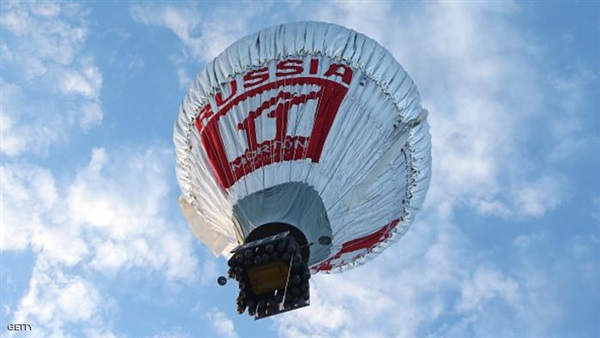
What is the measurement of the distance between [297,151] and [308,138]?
312mm

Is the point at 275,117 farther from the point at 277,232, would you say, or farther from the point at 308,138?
the point at 277,232

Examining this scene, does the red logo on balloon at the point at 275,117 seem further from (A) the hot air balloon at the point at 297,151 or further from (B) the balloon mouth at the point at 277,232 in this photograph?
(B) the balloon mouth at the point at 277,232

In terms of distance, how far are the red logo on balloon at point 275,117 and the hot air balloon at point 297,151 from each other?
2 centimetres

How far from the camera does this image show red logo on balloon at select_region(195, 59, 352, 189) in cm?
1944

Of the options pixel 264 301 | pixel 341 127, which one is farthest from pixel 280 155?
pixel 264 301

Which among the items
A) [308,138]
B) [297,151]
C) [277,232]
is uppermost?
[308,138]

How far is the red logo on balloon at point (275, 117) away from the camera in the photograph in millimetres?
19438

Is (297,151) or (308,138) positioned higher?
(308,138)

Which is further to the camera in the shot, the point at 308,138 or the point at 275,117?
the point at 275,117

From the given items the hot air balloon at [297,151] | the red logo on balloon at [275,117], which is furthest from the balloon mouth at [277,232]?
the red logo on balloon at [275,117]

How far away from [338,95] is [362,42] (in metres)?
1.23

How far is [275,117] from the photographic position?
1961 centimetres

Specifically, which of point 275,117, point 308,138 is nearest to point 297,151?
point 308,138

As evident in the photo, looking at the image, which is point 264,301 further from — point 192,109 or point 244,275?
point 192,109
